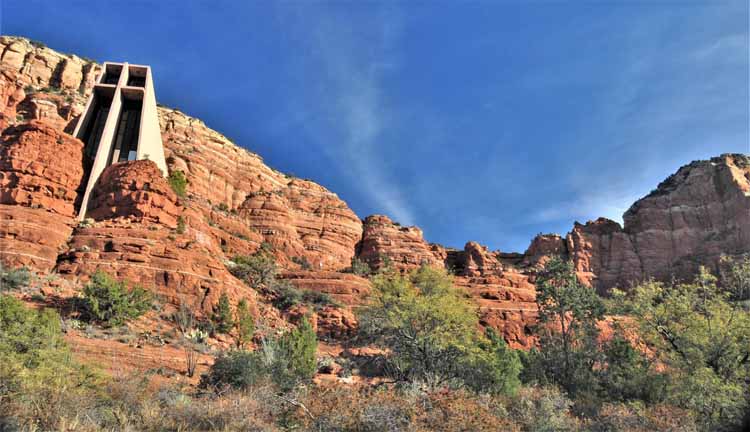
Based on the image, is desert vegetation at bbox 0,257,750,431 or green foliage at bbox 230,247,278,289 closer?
desert vegetation at bbox 0,257,750,431

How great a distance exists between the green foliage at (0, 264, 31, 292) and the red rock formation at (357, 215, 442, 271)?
36433 mm

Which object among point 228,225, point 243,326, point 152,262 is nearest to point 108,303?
point 152,262

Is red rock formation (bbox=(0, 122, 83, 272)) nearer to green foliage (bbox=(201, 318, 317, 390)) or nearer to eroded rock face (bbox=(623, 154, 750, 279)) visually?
green foliage (bbox=(201, 318, 317, 390))

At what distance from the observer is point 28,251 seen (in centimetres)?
2288

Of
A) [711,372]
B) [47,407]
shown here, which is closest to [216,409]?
[47,407]

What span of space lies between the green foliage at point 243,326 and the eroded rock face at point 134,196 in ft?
32.4

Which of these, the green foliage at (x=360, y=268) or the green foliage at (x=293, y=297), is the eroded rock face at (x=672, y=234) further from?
the green foliage at (x=293, y=297)

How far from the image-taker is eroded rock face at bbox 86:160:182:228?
2881 cm

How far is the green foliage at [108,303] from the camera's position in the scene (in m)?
19.3

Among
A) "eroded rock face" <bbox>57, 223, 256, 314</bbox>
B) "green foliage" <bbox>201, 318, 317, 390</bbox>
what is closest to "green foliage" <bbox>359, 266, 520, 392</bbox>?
"green foliage" <bbox>201, 318, 317, 390</bbox>

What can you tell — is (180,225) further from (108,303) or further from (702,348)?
(702,348)

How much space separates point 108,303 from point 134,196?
1185cm

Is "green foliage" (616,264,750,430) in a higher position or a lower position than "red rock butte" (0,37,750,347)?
lower

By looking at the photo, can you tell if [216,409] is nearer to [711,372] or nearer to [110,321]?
[110,321]
